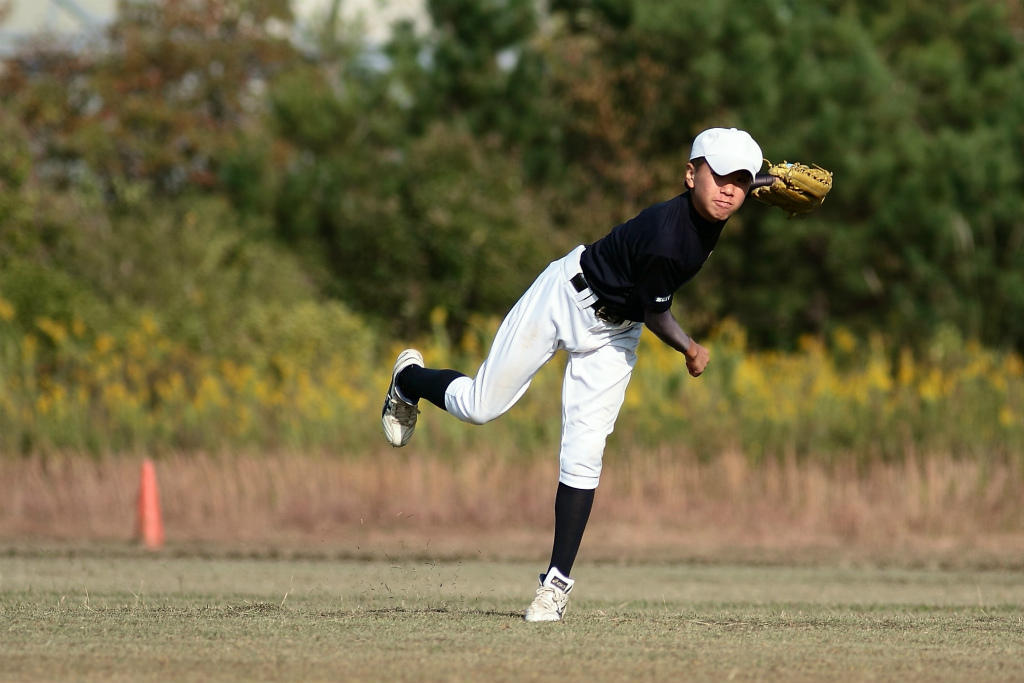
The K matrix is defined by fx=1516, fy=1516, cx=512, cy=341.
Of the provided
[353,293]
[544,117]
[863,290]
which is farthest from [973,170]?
[353,293]

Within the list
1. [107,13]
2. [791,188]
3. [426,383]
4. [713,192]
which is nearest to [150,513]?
[426,383]

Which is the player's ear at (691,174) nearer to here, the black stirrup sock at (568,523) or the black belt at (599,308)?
the black belt at (599,308)

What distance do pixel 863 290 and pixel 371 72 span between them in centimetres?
1814

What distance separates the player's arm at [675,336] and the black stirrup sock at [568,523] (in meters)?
0.77

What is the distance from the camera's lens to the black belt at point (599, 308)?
677 centimetres

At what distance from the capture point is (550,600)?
690 centimetres

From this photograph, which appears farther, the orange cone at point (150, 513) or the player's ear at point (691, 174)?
the orange cone at point (150, 513)

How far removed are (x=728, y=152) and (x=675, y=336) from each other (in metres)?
0.83

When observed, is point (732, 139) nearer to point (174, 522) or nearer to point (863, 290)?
point (174, 522)

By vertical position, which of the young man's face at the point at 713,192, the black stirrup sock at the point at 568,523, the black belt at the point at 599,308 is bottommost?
the black stirrup sock at the point at 568,523

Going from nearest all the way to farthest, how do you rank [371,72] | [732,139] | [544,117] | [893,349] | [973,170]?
[732,139] → [893,349] → [973,170] → [544,117] → [371,72]

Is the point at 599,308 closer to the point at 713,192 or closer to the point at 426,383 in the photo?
the point at 713,192

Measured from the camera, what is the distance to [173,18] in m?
36.2

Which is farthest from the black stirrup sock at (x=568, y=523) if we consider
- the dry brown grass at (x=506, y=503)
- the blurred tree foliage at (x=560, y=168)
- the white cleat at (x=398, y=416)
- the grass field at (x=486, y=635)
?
the blurred tree foliage at (x=560, y=168)
